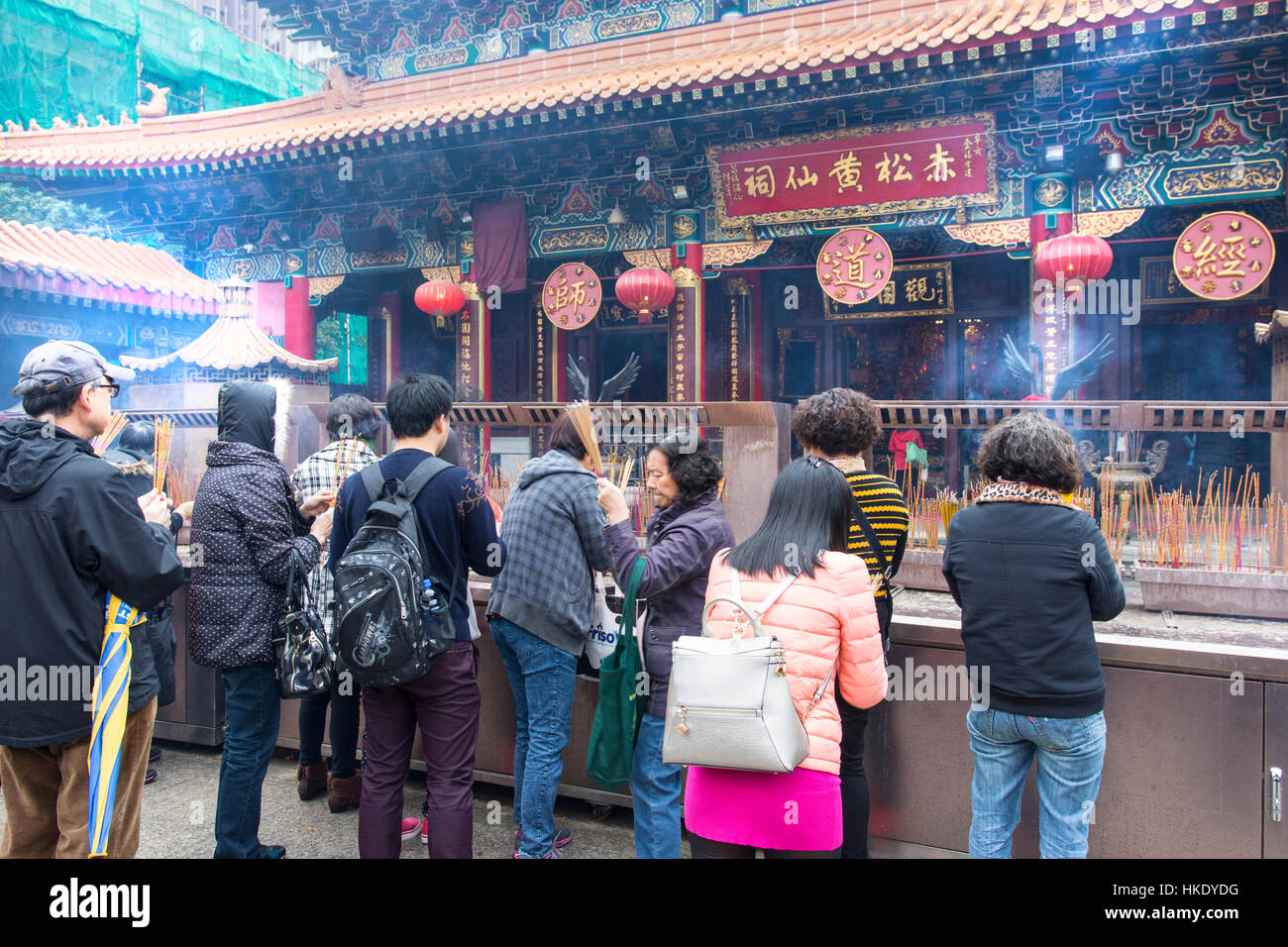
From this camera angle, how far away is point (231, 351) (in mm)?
6641

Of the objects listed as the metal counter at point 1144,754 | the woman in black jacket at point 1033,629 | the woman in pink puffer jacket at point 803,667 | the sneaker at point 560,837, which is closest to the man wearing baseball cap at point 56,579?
the sneaker at point 560,837

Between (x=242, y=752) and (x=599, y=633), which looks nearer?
(x=242, y=752)

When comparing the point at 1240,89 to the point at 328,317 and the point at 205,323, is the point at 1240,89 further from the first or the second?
the point at 205,323

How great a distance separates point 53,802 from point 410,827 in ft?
4.13

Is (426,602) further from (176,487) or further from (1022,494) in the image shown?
(176,487)

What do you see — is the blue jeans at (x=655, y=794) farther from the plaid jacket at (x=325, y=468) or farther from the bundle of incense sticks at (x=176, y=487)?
the bundle of incense sticks at (x=176, y=487)

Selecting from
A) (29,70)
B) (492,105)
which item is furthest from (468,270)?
(29,70)

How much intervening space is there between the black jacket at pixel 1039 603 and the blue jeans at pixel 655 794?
92 centimetres

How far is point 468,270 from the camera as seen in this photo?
8.34 metres

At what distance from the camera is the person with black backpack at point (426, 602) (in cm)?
221

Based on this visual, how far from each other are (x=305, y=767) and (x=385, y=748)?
123cm

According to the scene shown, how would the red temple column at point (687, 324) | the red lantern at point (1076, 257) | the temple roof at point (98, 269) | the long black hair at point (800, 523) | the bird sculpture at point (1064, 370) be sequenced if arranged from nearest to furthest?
the long black hair at point (800, 523) → the bird sculpture at point (1064, 370) → the red lantern at point (1076, 257) → the red temple column at point (687, 324) → the temple roof at point (98, 269)

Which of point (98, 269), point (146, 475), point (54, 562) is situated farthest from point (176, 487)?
point (98, 269)

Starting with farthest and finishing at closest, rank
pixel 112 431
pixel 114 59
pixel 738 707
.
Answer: pixel 114 59 → pixel 112 431 → pixel 738 707
